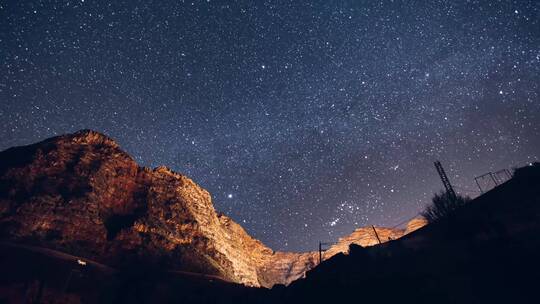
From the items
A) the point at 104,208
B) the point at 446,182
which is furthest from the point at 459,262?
the point at 104,208

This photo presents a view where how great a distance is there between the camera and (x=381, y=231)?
7731 cm

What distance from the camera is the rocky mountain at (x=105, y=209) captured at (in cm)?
3231

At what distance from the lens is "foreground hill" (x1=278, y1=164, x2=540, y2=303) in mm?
12602

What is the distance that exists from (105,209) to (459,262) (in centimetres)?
3979

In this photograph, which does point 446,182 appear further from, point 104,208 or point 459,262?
Result: point 104,208

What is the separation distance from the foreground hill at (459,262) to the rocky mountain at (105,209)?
26560 millimetres

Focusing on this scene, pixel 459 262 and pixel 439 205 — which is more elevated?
pixel 439 205

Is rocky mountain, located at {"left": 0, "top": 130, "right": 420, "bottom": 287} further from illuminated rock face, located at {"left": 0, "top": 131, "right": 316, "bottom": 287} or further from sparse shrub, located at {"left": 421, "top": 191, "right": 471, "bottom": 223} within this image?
sparse shrub, located at {"left": 421, "top": 191, "right": 471, "bottom": 223}

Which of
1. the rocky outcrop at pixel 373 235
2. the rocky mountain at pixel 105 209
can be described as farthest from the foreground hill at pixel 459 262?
the rocky outcrop at pixel 373 235

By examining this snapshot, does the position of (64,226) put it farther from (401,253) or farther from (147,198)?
(401,253)

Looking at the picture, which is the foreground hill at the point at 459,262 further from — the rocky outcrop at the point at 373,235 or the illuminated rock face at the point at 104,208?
the rocky outcrop at the point at 373,235

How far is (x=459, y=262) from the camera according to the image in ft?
45.4

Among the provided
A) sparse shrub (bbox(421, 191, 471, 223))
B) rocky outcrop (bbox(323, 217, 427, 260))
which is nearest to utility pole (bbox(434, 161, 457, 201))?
sparse shrub (bbox(421, 191, 471, 223))

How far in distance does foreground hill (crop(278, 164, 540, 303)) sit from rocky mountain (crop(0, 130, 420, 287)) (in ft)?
87.1
